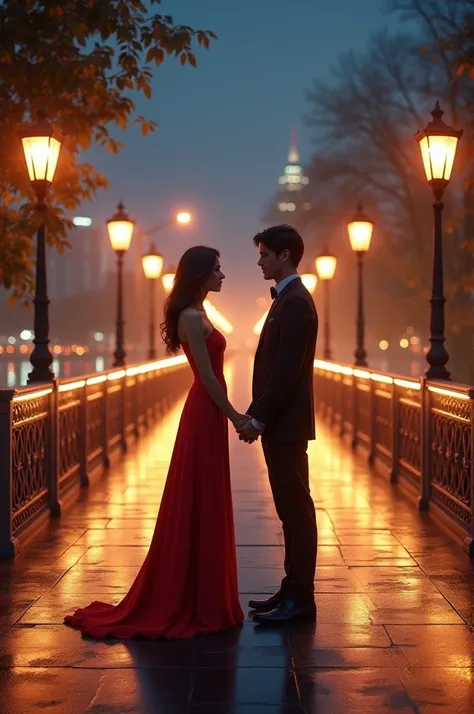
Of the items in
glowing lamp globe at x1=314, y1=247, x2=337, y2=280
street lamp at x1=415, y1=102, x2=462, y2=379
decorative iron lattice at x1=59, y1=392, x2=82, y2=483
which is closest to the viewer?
decorative iron lattice at x1=59, y1=392, x2=82, y2=483

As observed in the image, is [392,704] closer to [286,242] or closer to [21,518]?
[286,242]

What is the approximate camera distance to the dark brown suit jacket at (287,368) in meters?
6.30

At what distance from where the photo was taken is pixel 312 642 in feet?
20.1

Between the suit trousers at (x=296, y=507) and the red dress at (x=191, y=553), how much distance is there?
0.94 ft

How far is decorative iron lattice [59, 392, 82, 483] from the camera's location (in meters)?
11.7

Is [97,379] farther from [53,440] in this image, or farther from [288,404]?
[288,404]

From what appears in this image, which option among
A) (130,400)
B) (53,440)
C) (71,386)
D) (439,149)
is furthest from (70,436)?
(130,400)

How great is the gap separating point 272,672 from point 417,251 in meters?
32.4

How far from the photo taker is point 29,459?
9562 mm

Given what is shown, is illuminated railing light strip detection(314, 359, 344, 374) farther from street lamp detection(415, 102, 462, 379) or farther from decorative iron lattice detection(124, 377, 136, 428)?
street lamp detection(415, 102, 462, 379)

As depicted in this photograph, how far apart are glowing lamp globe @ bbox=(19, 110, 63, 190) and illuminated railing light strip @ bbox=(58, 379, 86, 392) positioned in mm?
2040

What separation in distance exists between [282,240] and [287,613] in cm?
210

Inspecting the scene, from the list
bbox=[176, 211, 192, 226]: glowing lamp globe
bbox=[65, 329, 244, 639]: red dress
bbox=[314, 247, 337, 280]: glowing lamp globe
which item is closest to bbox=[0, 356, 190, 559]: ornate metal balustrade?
bbox=[65, 329, 244, 639]: red dress

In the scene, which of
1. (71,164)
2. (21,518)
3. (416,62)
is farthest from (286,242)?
(416,62)
